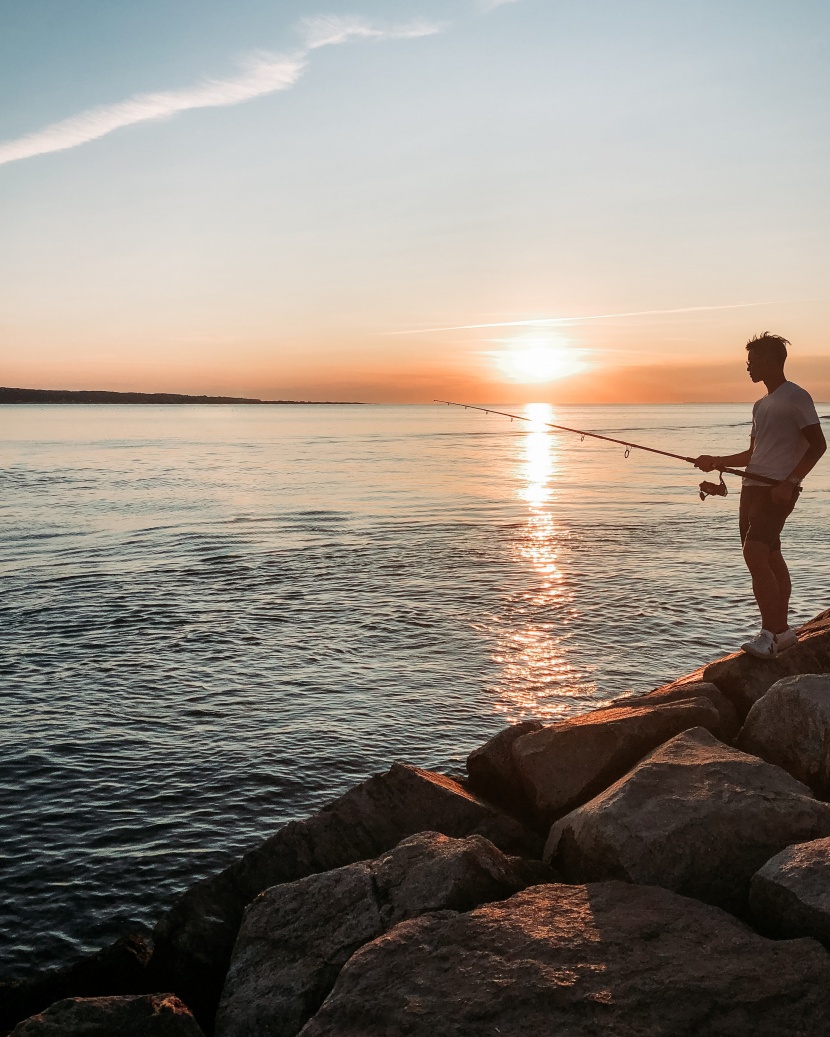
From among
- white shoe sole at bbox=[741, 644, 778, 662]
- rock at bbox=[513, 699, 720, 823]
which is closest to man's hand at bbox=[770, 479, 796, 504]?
white shoe sole at bbox=[741, 644, 778, 662]

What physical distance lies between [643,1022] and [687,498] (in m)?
27.2

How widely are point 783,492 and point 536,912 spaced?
13.9 ft

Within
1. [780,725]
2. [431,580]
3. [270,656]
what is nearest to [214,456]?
[431,580]

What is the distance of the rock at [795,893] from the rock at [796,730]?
1.65m

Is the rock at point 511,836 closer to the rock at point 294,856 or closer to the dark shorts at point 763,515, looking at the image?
the rock at point 294,856

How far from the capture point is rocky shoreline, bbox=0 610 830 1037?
334 centimetres

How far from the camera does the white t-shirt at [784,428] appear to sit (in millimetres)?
6918

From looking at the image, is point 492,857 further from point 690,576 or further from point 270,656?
point 690,576

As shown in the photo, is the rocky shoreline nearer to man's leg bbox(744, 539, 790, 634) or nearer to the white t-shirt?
man's leg bbox(744, 539, 790, 634)

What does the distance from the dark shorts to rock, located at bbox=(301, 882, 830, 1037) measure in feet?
12.9

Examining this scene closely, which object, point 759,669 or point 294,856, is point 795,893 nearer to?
point 294,856

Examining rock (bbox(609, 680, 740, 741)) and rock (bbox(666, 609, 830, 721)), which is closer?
rock (bbox(609, 680, 740, 741))

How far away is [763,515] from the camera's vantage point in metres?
7.18

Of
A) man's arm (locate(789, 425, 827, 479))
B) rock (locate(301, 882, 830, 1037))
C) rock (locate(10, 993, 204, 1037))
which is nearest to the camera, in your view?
rock (locate(301, 882, 830, 1037))
